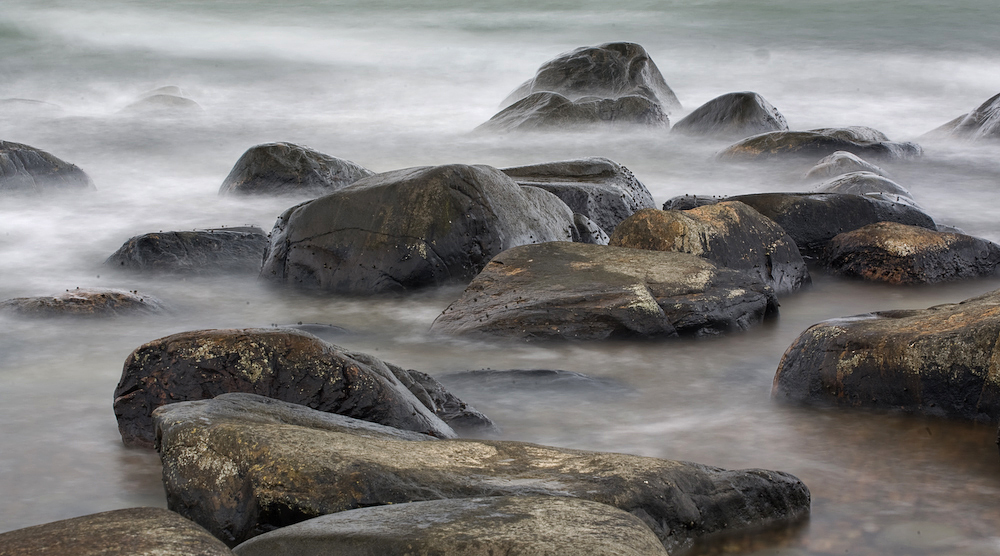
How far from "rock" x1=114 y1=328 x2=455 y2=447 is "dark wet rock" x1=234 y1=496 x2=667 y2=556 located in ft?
4.05

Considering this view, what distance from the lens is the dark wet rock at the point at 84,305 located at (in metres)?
6.39

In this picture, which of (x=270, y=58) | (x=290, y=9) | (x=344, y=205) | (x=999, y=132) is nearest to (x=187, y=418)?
(x=344, y=205)

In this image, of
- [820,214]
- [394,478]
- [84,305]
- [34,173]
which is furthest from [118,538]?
[34,173]

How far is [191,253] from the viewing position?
7926 mm

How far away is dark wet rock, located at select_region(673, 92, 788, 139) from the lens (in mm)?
14578

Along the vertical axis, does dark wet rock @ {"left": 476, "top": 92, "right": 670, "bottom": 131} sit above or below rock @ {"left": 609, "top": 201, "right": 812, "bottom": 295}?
above

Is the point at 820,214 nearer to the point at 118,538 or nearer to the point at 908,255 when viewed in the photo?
the point at 908,255

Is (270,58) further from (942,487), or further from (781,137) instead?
(942,487)

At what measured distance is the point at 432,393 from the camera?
4.54 meters

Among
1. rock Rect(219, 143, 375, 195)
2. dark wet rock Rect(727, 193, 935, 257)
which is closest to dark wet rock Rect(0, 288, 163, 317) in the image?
rock Rect(219, 143, 375, 195)

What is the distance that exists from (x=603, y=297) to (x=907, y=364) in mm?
1811

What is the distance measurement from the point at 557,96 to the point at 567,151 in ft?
5.90

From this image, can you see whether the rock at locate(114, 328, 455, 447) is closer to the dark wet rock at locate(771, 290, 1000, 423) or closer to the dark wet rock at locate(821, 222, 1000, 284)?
the dark wet rock at locate(771, 290, 1000, 423)

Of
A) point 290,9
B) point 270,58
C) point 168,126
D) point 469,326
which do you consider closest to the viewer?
point 469,326
